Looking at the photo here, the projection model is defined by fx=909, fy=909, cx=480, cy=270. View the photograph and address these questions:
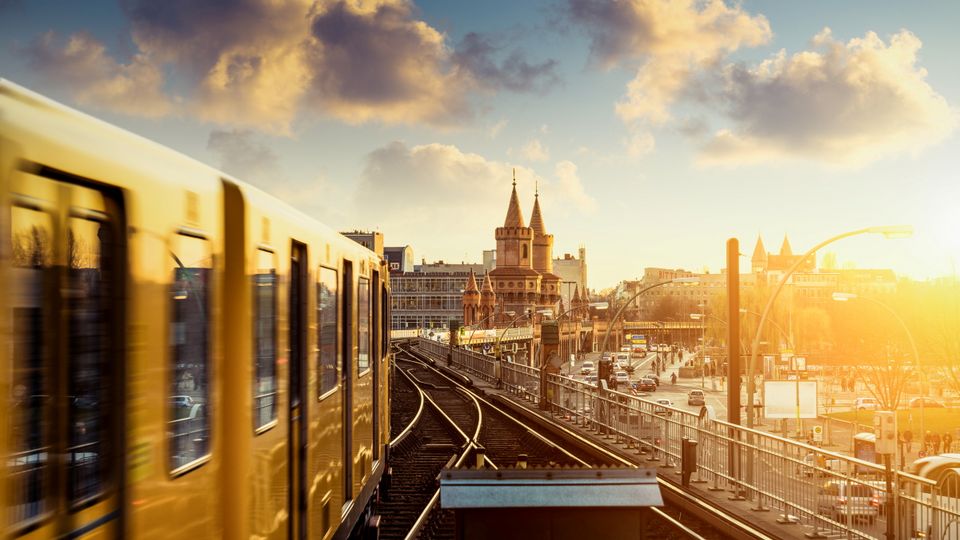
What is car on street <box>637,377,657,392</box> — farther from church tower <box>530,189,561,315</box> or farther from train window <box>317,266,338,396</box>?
church tower <box>530,189,561,315</box>

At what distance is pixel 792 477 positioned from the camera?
1219 cm

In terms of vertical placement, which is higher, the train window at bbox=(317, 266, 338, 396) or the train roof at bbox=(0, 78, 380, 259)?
the train roof at bbox=(0, 78, 380, 259)

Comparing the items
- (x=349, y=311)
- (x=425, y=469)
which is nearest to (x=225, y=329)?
(x=349, y=311)

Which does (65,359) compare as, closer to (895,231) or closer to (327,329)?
(327,329)

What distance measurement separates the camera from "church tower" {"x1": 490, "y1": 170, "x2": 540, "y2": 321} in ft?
582

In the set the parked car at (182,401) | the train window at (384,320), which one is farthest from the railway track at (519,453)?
the parked car at (182,401)

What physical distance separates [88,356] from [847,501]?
9914 mm

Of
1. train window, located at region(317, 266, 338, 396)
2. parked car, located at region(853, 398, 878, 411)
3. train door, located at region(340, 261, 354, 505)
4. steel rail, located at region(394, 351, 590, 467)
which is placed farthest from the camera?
parked car, located at region(853, 398, 878, 411)

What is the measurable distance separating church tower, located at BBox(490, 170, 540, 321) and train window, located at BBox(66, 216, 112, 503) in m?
171

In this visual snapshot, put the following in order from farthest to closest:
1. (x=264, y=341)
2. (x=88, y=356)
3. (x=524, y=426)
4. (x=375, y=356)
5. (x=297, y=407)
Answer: (x=524, y=426) → (x=375, y=356) → (x=297, y=407) → (x=264, y=341) → (x=88, y=356)

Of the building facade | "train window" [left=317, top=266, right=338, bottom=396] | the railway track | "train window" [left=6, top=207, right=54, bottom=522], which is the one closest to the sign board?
the railway track

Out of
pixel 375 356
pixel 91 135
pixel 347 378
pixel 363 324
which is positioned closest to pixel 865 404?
pixel 375 356

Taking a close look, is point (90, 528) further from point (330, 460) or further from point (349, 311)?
point (349, 311)

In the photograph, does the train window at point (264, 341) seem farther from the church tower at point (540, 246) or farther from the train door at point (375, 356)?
the church tower at point (540, 246)
